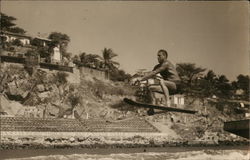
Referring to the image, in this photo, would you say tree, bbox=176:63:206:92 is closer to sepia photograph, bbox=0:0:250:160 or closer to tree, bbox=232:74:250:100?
sepia photograph, bbox=0:0:250:160

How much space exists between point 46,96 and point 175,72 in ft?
6.41

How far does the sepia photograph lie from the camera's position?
618cm

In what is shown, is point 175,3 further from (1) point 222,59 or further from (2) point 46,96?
(2) point 46,96

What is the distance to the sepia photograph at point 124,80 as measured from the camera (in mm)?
6184

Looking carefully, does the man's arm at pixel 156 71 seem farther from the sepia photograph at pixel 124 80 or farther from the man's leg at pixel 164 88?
the man's leg at pixel 164 88

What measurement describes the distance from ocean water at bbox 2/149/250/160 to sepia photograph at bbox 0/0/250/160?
0.01 meters

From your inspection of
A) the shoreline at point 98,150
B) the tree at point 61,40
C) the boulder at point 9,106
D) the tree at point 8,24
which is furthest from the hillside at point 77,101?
A: the tree at point 8,24

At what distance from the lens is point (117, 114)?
6.61 metres

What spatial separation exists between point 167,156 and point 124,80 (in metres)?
1.19

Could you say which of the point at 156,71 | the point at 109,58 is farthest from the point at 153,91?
the point at 109,58

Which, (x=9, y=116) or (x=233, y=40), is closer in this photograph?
(x=9, y=116)

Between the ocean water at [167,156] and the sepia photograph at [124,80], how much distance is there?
0.01 m

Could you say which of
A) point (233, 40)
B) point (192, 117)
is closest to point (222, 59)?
point (233, 40)

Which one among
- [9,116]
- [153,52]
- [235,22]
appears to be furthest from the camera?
[235,22]
